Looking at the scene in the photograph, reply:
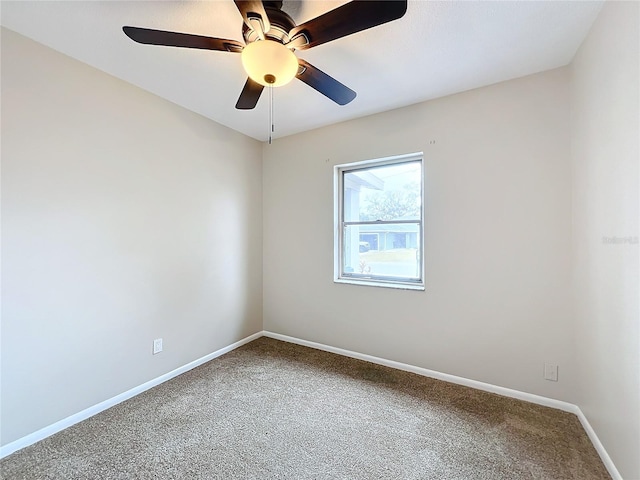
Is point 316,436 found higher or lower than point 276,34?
lower

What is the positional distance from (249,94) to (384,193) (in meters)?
1.59

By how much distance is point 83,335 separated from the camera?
6.48 feet

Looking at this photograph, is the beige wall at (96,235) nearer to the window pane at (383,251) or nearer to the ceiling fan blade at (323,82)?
the window pane at (383,251)

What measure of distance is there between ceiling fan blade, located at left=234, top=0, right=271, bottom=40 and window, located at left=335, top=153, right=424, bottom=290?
1722 millimetres

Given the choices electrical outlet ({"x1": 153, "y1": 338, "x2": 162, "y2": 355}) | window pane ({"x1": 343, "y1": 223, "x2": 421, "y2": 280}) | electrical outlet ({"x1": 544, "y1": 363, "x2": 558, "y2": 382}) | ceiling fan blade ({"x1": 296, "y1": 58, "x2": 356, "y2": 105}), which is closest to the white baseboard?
electrical outlet ({"x1": 544, "y1": 363, "x2": 558, "y2": 382})

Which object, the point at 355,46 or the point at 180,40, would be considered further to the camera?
the point at 355,46

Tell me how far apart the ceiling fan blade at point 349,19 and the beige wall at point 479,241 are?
1478mm

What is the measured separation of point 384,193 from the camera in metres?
2.86

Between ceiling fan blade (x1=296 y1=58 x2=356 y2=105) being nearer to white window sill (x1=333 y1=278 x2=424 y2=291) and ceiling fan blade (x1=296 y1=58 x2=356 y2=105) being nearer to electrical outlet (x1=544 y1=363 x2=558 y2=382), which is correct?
white window sill (x1=333 y1=278 x2=424 y2=291)

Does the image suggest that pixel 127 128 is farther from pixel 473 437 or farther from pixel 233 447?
pixel 473 437

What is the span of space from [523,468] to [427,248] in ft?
5.04

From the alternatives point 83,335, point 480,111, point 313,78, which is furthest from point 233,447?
point 480,111

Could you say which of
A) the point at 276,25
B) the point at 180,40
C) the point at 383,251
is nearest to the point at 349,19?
the point at 276,25

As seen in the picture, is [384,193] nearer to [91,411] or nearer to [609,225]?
[609,225]
